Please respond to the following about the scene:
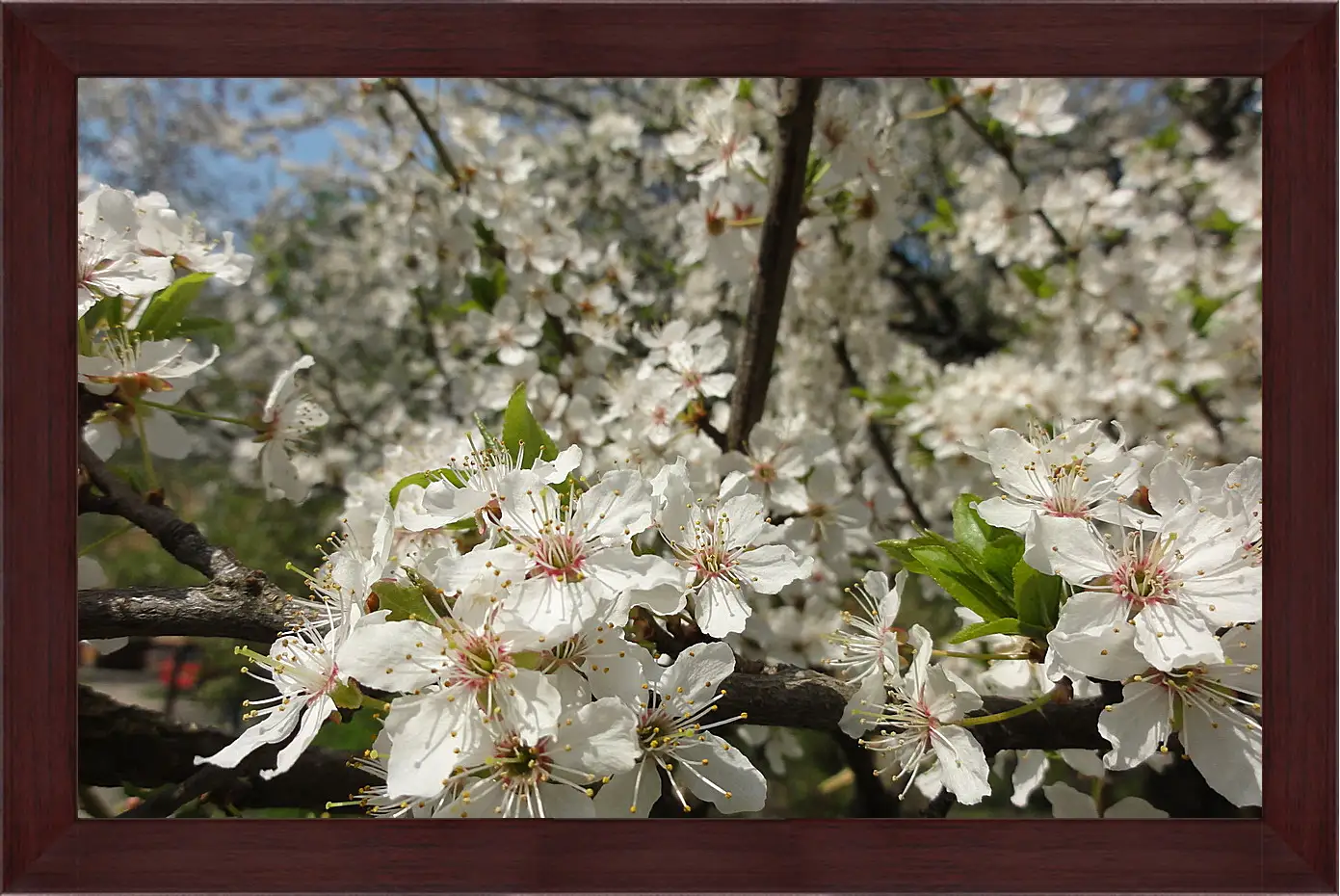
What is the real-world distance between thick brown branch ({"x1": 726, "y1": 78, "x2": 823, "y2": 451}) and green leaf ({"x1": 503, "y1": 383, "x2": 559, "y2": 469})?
23.6 inches

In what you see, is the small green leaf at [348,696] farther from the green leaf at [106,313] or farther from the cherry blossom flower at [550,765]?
the green leaf at [106,313]

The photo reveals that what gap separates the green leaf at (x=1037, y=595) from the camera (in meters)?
0.65

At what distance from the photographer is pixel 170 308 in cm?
95

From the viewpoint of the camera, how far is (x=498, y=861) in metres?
0.70

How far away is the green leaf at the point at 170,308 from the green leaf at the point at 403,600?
1.75 ft

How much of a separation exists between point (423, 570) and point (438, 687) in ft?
0.34

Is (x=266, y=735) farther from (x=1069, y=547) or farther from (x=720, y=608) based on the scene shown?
(x=1069, y=547)

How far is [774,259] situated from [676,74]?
0.54 metres

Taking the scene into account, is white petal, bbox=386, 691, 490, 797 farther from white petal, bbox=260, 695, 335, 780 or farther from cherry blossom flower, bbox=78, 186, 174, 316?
cherry blossom flower, bbox=78, 186, 174, 316

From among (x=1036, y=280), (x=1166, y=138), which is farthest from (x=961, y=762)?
(x=1166, y=138)

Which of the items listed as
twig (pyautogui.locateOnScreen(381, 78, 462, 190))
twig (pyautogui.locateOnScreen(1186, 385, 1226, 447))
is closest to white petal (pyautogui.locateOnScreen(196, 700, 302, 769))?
twig (pyautogui.locateOnScreen(381, 78, 462, 190))

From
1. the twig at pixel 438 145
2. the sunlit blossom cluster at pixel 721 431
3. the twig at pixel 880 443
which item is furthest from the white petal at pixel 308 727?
the twig at pixel 880 443

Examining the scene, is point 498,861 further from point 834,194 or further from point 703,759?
point 834,194

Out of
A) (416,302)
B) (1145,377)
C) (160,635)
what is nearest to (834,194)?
(1145,377)
